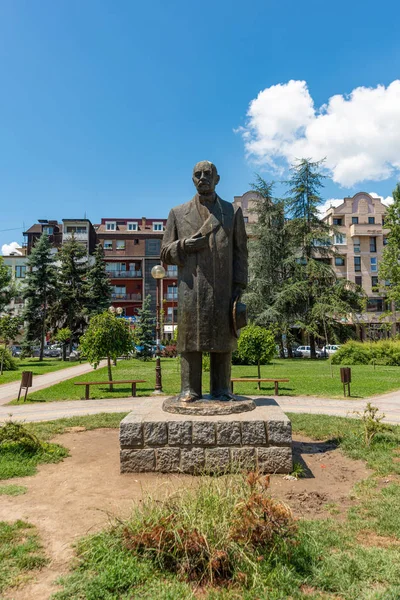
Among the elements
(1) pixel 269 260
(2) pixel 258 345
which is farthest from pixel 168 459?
(1) pixel 269 260

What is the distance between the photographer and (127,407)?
10633mm

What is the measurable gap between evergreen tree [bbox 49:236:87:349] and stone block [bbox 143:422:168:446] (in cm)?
3307

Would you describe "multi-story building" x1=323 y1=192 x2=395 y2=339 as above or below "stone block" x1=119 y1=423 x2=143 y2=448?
above

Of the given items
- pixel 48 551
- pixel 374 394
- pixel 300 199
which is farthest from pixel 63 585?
pixel 300 199

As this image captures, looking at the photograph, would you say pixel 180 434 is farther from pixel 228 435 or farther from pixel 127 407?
pixel 127 407

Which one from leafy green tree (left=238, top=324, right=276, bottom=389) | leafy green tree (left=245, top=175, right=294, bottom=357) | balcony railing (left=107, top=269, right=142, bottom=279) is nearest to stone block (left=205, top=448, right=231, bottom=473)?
leafy green tree (left=238, top=324, right=276, bottom=389)

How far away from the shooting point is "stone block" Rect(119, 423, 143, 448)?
4.71 m

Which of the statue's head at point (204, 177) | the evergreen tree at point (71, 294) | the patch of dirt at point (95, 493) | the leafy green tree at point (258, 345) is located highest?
the evergreen tree at point (71, 294)

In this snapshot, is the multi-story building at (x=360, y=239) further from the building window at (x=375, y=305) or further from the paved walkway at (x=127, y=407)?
the paved walkway at (x=127, y=407)

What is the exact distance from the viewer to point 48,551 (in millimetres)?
2980

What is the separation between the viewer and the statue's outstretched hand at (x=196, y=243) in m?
5.33

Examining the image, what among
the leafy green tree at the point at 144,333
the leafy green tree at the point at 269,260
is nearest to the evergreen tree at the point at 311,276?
the leafy green tree at the point at 269,260

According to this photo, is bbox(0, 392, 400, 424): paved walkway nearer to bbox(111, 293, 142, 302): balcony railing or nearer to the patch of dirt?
the patch of dirt

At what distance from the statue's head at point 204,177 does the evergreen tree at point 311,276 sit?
25.1 meters
